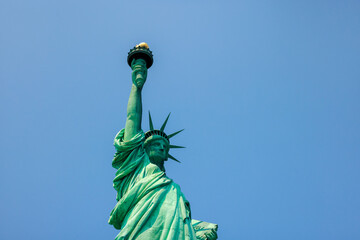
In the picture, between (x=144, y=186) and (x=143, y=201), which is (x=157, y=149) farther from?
(x=143, y=201)

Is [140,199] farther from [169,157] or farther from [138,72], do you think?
[138,72]

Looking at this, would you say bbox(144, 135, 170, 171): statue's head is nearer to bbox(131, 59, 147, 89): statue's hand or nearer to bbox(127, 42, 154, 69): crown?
bbox(131, 59, 147, 89): statue's hand

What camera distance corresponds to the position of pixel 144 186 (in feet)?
32.0

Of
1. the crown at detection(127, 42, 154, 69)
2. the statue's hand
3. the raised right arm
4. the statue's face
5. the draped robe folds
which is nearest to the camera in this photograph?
the draped robe folds

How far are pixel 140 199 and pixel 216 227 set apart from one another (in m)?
1.89

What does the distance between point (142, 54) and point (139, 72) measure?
540mm

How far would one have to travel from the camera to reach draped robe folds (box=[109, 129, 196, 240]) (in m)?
8.87

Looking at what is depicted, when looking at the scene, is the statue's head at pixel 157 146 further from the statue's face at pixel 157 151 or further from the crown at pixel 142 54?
the crown at pixel 142 54

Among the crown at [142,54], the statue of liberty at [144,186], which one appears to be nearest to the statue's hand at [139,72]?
the statue of liberty at [144,186]

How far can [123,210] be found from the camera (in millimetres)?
9586

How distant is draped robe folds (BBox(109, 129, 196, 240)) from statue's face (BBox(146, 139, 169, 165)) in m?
0.14

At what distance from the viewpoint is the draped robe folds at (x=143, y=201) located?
29.1ft

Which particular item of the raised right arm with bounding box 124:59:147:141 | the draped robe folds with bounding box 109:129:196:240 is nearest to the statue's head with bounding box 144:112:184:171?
the draped robe folds with bounding box 109:129:196:240

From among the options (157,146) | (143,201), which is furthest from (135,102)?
(143,201)
